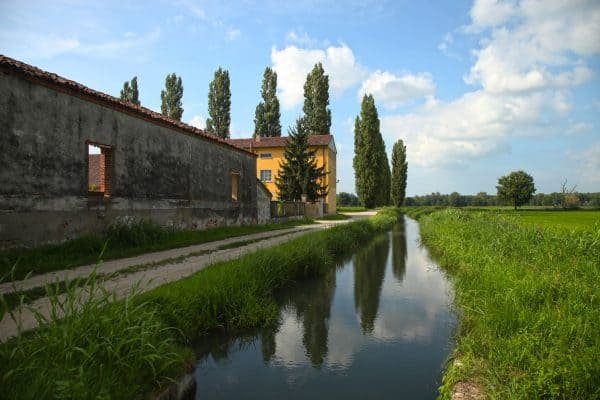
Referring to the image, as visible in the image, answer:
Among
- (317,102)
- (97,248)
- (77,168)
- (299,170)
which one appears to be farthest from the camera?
(317,102)

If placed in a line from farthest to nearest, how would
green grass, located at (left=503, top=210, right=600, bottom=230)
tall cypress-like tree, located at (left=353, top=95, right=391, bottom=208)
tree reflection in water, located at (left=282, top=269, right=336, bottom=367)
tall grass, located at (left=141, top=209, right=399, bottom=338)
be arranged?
tall cypress-like tree, located at (left=353, top=95, right=391, bottom=208) < green grass, located at (left=503, top=210, right=600, bottom=230) < tree reflection in water, located at (left=282, top=269, right=336, bottom=367) < tall grass, located at (left=141, top=209, right=399, bottom=338)

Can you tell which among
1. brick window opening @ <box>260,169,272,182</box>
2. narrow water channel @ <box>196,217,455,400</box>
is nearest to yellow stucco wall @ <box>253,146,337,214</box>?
brick window opening @ <box>260,169,272,182</box>

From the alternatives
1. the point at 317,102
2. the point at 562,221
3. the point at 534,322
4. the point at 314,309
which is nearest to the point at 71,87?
the point at 314,309

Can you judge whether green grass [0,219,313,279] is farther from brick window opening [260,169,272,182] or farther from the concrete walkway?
brick window opening [260,169,272,182]

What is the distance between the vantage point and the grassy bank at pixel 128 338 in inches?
126

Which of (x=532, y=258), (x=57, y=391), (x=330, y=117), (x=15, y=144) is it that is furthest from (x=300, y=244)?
(x=330, y=117)

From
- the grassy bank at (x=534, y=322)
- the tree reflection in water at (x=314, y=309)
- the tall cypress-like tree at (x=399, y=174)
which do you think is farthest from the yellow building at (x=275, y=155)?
the grassy bank at (x=534, y=322)

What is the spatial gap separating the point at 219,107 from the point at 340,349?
46834 mm

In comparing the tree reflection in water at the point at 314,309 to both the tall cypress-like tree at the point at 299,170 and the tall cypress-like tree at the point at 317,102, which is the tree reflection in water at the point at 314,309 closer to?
the tall cypress-like tree at the point at 299,170

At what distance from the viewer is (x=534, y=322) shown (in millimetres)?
5016

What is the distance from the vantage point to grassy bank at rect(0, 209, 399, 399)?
3.19 m

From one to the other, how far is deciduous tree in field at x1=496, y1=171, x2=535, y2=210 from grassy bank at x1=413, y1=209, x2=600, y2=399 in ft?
225

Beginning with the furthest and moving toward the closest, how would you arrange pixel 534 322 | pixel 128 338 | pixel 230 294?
pixel 230 294 → pixel 534 322 → pixel 128 338

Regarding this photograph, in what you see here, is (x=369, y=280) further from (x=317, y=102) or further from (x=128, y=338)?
(x=317, y=102)
